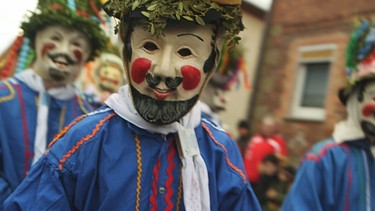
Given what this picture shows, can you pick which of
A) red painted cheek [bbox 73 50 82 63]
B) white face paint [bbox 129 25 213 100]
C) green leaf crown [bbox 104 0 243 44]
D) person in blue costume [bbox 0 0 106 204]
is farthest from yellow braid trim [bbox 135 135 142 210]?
red painted cheek [bbox 73 50 82 63]

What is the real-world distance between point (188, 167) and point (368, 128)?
63.5 inches

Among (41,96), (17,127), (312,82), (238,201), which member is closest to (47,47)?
(41,96)

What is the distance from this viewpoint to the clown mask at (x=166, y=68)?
2.04 metres

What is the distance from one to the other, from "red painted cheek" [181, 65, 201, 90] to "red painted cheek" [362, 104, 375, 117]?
1.52m

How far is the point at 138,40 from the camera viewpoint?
6.83 ft

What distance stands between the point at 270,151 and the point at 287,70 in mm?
4231

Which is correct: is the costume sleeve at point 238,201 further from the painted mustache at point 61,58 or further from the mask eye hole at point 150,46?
the painted mustache at point 61,58

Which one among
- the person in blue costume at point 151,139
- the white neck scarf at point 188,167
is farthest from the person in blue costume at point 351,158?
the white neck scarf at point 188,167

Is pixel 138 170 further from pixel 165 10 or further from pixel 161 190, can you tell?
pixel 165 10

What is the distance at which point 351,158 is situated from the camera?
317 cm

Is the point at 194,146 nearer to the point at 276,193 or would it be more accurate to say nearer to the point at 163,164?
the point at 163,164

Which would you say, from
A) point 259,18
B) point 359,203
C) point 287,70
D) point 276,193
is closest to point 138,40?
point 359,203

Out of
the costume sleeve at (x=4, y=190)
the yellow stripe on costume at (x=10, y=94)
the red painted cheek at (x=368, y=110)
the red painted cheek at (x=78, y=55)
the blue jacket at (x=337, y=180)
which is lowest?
the costume sleeve at (x=4, y=190)

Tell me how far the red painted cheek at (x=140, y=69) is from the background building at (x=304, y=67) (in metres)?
7.07
